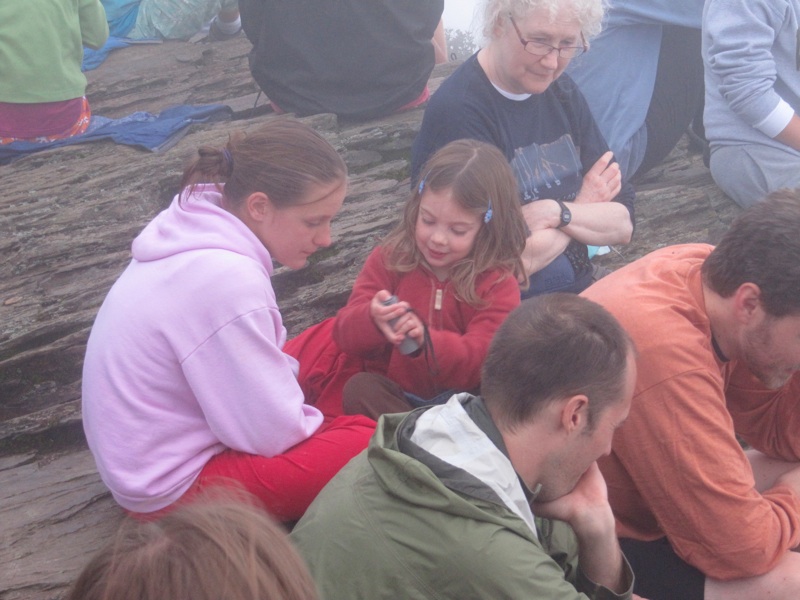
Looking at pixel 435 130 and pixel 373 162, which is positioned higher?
pixel 435 130

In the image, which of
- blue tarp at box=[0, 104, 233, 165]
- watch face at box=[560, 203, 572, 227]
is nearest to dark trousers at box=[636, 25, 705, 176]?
watch face at box=[560, 203, 572, 227]

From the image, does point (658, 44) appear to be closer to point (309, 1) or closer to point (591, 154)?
point (591, 154)

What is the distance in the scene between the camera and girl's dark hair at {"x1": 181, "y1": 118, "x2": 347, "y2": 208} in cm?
321

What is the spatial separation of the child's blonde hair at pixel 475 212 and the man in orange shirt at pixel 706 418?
71 cm

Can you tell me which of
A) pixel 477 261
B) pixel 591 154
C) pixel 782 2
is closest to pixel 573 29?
pixel 591 154

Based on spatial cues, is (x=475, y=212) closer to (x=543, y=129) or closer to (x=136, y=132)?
(x=543, y=129)

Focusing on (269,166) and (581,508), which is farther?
(269,166)

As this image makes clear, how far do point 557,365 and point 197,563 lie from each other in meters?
1.17

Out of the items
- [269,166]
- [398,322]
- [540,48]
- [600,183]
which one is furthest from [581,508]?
[540,48]

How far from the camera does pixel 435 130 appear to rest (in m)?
4.18

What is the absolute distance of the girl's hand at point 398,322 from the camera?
3234mm

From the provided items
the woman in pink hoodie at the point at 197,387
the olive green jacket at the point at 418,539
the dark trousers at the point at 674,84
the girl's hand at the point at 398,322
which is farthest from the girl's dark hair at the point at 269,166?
the dark trousers at the point at 674,84

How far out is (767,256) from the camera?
263 centimetres

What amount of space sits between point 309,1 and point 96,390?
155 inches
